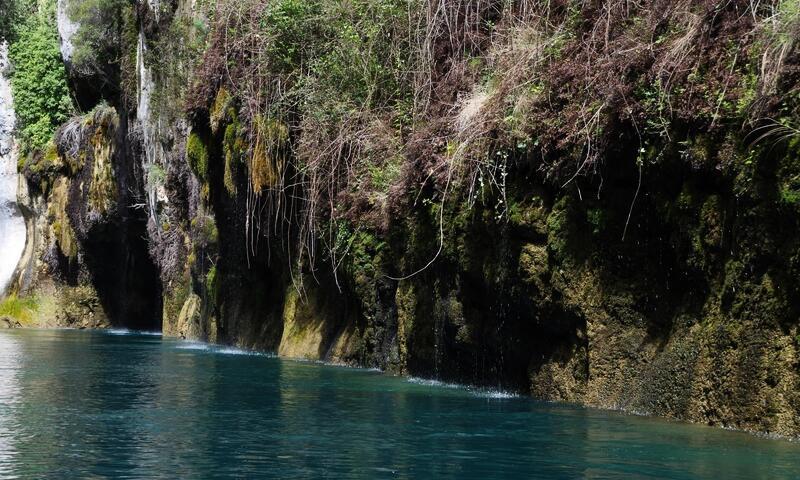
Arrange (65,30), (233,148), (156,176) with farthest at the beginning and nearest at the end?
(65,30) → (156,176) → (233,148)

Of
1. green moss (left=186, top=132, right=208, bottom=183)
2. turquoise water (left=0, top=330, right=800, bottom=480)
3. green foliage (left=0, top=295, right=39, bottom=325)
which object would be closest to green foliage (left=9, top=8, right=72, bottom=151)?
green foliage (left=0, top=295, right=39, bottom=325)

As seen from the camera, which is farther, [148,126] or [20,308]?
[20,308]

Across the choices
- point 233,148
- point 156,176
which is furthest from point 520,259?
point 156,176

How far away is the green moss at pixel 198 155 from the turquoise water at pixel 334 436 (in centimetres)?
1144

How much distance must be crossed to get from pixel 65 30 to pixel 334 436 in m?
34.7

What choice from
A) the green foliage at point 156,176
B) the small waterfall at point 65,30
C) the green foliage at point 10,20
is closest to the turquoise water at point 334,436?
the green foliage at point 156,176

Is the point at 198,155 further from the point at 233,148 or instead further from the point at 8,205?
the point at 8,205

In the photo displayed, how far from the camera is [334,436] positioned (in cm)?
1073

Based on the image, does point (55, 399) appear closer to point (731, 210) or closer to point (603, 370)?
point (603, 370)

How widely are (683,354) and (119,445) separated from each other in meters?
5.80

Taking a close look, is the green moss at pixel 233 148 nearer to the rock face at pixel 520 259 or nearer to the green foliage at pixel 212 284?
the rock face at pixel 520 259

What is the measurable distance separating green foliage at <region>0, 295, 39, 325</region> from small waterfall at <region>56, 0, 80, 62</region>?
9.36 metres

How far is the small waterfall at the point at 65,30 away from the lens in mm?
41281

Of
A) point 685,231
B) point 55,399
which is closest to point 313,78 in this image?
point 55,399
